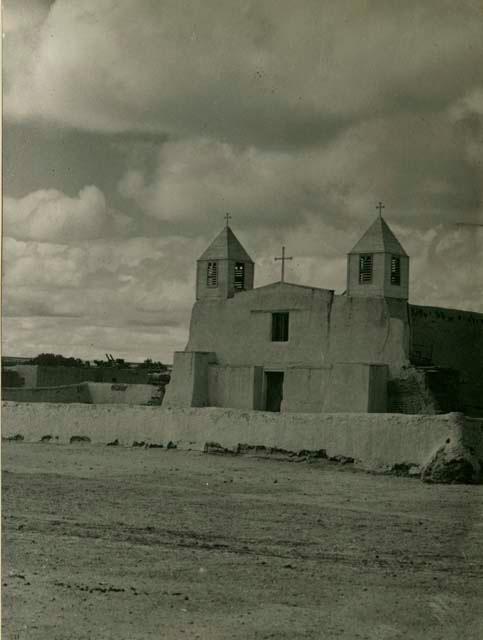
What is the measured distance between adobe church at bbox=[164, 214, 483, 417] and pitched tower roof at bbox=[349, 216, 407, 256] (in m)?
0.73

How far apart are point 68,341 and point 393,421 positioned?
13.5 feet

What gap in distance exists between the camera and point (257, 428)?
11.7 metres

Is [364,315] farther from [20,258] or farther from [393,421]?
[20,258]

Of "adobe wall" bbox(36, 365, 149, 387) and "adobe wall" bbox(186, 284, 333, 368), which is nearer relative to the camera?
"adobe wall" bbox(186, 284, 333, 368)

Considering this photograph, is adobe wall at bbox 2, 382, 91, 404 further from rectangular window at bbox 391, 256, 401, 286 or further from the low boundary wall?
rectangular window at bbox 391, 256, 401, 286

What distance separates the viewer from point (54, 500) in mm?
8016

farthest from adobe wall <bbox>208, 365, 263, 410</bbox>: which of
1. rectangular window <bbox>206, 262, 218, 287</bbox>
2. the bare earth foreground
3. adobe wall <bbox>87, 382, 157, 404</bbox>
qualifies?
the bare earth foreground

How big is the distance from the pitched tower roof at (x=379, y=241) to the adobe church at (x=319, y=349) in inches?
28.7

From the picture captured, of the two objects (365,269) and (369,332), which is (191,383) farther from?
(365,269)

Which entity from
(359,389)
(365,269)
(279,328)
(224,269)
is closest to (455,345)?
(365,269)

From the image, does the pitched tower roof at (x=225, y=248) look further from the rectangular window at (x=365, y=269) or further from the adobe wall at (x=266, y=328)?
the adobe wall at (x=266, y=328)

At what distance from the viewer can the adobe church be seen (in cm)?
1098

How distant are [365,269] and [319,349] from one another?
2952mm

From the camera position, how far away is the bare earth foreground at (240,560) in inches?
217
